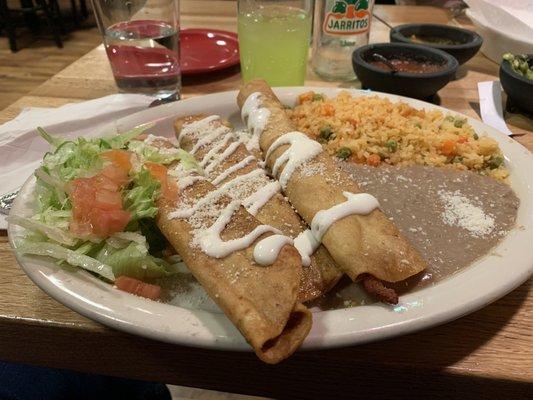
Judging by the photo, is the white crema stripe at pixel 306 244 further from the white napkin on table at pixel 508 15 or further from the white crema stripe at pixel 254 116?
the white napkin on table at pixel 508 15

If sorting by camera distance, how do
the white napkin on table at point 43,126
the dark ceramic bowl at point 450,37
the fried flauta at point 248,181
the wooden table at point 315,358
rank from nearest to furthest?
the wooden table at point 315,358 → the fried flauta at point 248,181 → the white napkin on table at point 43,126 → the dark ceramic bowl at point 450,37

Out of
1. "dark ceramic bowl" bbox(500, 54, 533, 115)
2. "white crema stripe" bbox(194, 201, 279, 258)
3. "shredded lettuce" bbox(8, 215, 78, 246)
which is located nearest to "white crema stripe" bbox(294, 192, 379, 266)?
"white crema stripe" bbox(194, 201, 279, 258)

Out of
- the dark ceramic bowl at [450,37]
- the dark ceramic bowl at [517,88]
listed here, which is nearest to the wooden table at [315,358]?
the dark ceramic bowl at [517,88]

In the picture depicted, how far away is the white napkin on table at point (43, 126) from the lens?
1.33 metres

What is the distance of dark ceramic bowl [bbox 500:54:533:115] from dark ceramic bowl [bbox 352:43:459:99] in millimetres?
162

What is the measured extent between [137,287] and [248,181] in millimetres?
369

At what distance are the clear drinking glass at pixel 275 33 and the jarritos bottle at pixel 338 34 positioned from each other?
109 millimetres

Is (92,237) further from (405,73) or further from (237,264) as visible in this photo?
(405,73)

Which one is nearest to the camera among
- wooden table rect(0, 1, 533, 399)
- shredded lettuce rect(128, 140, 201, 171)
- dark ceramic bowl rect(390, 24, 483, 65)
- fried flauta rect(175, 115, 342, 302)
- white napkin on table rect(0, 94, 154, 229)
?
wooden table rect(0, 1, 533, 399)

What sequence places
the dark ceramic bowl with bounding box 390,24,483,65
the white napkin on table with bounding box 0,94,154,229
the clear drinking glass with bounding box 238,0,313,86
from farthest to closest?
1. the dark ceramic bowl with bounding box 390,24,483,65
2. the clear drinking glass with bounding box 238,0,313,86
3. the white napkin on table with bounding box 0,94,154,229

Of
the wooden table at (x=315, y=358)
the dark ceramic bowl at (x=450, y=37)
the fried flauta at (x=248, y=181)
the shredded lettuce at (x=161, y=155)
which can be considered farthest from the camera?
the dark ceramic bowl at (x=450, y=37)

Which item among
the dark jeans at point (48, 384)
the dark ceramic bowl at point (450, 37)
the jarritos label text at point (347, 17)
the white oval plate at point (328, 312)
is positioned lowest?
the dark jeans at point (48, 384)

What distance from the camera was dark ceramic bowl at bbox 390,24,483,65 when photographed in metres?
1.92

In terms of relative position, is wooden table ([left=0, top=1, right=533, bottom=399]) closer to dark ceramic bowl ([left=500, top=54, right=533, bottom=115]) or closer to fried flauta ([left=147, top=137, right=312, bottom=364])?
fried flauta ([left=147, top=137, right=312, bottom=364])
